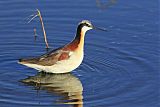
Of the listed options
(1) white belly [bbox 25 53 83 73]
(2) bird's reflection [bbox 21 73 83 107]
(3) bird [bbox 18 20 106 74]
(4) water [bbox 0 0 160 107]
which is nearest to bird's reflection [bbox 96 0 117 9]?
(4) water [bbox 0 0 160 107]

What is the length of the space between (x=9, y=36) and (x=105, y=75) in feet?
10.6

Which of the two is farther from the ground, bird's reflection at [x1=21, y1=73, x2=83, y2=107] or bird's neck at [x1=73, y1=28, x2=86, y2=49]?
bird's neck at [x1=73, y1=28, x2=86, y2=49]

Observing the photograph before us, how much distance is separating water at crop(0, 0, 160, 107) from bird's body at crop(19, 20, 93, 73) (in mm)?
188

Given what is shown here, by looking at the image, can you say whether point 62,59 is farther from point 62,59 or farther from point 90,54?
point 90,54

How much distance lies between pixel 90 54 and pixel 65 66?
1.07 metres

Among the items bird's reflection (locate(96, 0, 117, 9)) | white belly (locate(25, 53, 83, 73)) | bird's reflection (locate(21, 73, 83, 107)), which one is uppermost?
bird's reflection (locate(96, 0, 117, 9))

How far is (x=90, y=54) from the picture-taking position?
1731 cm

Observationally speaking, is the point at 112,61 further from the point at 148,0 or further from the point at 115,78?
the point at 148,0

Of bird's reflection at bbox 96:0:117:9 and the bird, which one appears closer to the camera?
the bird

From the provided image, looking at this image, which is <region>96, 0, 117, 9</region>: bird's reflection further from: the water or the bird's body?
the bird's body

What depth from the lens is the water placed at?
15.0m

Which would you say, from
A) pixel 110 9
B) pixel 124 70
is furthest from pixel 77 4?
pixel 124 70

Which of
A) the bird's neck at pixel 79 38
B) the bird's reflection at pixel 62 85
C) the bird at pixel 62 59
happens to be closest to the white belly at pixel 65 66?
the bird at pixel 62 59

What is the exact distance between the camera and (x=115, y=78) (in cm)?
1590
